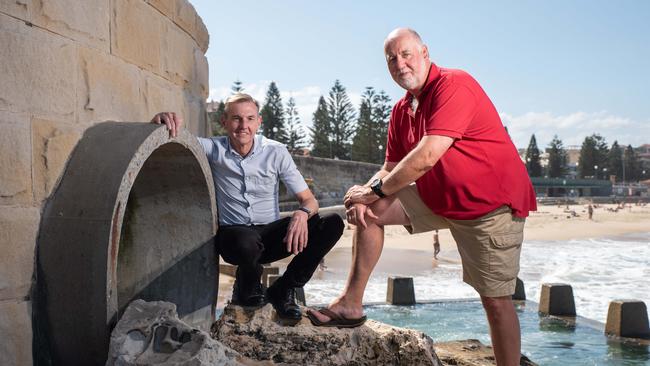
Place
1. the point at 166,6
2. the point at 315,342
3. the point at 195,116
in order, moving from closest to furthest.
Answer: the point at 315,342 → the point at 166,6 → the point at 195,116

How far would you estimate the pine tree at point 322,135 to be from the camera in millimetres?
54688

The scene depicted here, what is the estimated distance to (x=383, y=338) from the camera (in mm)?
3102

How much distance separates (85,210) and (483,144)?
173 centimetres

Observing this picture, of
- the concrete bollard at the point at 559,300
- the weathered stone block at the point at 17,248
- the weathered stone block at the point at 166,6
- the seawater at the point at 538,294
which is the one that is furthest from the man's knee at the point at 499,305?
the concrete bollard at the point at 559,300

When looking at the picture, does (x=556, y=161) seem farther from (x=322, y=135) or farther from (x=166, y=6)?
(x=166, y=6)

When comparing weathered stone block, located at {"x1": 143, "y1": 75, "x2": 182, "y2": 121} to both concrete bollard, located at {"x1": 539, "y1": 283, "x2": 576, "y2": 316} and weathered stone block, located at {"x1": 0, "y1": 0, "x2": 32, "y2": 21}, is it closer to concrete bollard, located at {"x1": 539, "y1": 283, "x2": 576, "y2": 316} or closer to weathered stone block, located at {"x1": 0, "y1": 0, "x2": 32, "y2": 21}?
weathered stone block, located at {"x1": 0, "y1": 0, "x2": 32, "y2": 21}

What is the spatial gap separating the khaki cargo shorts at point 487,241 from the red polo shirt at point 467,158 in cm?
5

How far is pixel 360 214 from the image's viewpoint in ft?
9.95

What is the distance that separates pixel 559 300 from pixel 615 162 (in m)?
93.5

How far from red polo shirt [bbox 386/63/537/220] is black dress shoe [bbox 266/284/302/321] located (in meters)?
0.84

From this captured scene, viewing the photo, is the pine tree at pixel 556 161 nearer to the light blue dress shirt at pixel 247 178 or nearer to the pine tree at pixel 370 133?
the pine tree at pixel 370 133

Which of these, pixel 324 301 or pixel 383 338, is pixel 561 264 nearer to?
pixel 324 301

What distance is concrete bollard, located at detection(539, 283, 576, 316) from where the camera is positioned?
8.88 metres

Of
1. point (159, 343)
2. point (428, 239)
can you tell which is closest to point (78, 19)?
point (159, 343)
